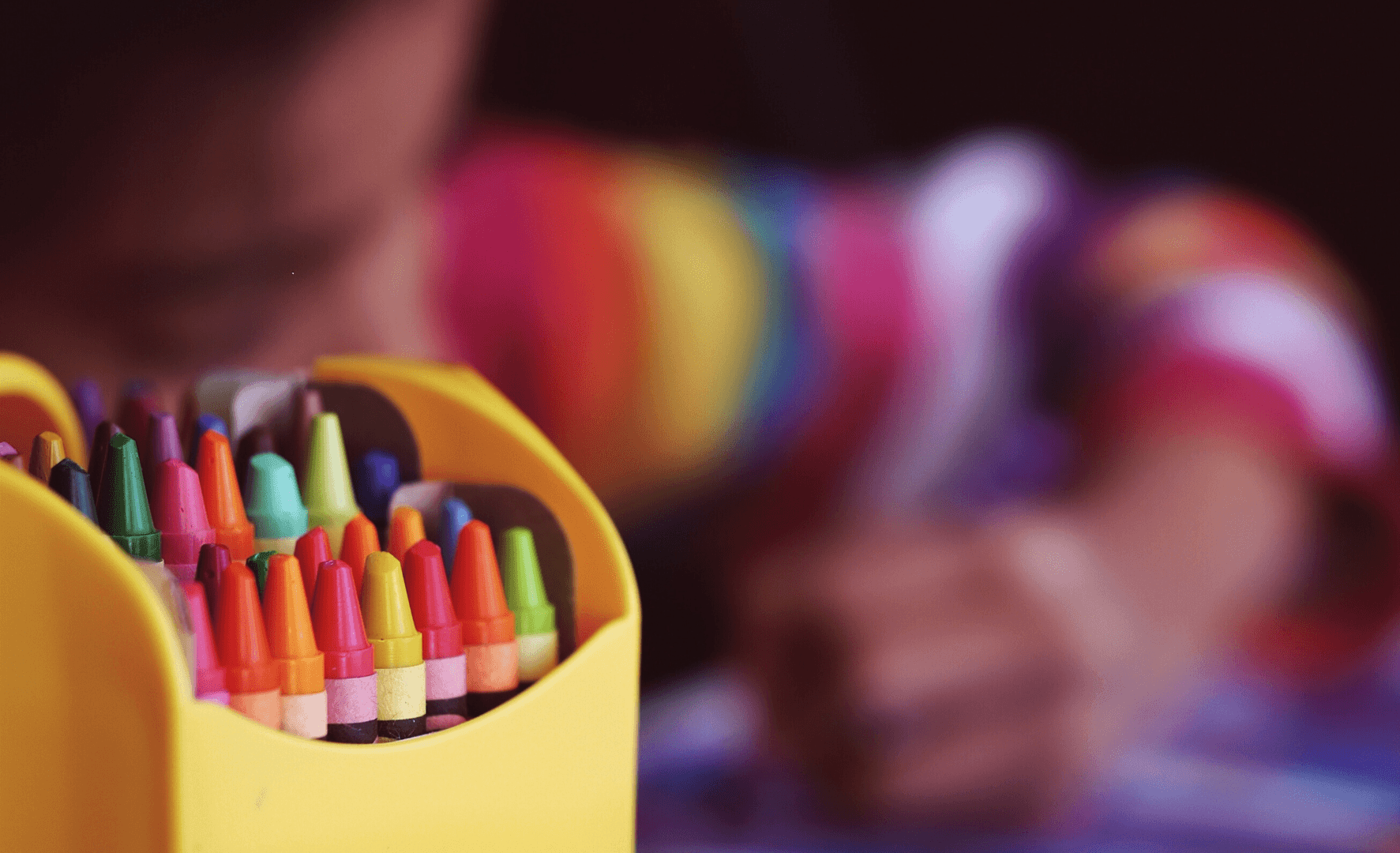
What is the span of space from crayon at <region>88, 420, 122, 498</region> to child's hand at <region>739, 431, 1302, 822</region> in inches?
8.5

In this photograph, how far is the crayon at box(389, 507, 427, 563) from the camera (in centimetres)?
11

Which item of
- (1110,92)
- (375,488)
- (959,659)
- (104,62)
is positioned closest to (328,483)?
(375,488)

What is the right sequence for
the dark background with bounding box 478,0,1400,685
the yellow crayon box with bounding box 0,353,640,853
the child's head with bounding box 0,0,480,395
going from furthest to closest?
the dark background with bounding box 478,0,1400,685
the child's head with bounding box 0,0,480,395
the yellow crayon box with bounding box 0,353,640,853

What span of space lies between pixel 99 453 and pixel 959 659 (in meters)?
0.24

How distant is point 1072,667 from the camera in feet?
1.01

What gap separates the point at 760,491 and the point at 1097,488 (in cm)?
16

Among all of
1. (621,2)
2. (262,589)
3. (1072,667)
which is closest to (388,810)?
(262,589)

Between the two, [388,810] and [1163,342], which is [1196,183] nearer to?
[1163,342]

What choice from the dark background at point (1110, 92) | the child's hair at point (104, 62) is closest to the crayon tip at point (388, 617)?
the child's hair at point (104, 62)

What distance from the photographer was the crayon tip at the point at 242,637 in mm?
91

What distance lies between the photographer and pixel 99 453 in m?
0.11

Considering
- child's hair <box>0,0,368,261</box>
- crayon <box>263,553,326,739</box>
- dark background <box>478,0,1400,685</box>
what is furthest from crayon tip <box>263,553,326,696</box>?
dark background <box>478,0,1400,685</box>

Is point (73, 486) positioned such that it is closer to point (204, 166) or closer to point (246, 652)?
point (246, 652)

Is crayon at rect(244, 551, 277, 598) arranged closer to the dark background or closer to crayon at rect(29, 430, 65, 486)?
crayon at rect(29, 430, 65, 486)
